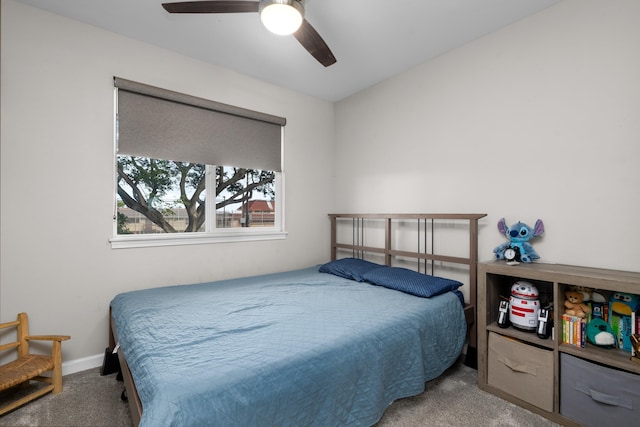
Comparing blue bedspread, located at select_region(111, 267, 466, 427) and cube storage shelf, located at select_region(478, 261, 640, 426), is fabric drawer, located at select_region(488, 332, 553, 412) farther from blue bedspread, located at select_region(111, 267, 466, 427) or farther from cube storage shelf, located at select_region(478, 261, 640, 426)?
blue bedspread, located at select_region(111, 267, 466, 427)

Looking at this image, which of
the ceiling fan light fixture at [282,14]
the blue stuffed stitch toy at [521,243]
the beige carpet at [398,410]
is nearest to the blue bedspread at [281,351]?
the beige carpet at [398,410]

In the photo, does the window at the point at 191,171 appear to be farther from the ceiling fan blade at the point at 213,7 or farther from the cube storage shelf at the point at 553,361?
the cube storage shelf at the point at 553,361

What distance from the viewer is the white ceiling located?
1978 mm

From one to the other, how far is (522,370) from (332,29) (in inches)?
104

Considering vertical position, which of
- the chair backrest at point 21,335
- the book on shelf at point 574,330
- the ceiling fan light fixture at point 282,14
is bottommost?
the chair backrest at point 21,335

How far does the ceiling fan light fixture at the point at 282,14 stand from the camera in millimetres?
1527

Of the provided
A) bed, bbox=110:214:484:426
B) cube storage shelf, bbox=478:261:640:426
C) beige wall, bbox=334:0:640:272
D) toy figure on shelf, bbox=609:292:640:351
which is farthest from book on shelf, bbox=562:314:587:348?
bed, bbox=110:214:484:426

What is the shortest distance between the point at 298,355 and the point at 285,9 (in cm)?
172

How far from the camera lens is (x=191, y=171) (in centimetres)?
276

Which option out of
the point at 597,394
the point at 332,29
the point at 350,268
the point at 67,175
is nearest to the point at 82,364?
the point at 67,175

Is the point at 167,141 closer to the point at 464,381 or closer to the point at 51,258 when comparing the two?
the point at 51,258

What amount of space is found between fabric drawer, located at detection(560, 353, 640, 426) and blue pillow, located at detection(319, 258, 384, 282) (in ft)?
4.79

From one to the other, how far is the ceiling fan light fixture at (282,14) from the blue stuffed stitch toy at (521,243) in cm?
194

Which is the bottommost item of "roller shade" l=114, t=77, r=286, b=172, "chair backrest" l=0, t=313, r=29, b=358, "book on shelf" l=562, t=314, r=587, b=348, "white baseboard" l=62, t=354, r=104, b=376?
"white baseboard" l=62, t=354, r=104, b=376
